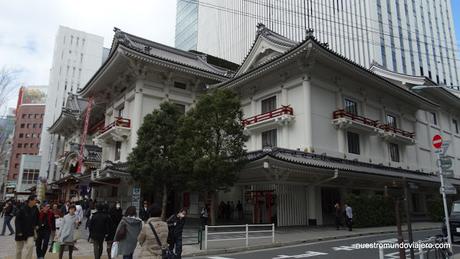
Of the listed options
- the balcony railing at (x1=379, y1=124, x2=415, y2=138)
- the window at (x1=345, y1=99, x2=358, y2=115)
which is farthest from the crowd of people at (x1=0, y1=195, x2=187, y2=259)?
the balcony railing at (x1=379, y1=124, x2=415, y2=138)

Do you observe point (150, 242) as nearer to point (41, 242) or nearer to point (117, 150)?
point (41, 242)

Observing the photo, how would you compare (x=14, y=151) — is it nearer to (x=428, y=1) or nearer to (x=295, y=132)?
(x=295, y=132)

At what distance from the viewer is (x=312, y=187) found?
68.8 ft

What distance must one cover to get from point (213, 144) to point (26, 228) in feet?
30.9

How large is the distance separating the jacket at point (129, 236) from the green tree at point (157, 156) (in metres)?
11.2

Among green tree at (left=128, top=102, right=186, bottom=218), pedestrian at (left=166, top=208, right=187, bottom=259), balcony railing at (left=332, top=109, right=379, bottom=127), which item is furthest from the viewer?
balcony railing at (left=332, top=109, right=379, bottom=127)

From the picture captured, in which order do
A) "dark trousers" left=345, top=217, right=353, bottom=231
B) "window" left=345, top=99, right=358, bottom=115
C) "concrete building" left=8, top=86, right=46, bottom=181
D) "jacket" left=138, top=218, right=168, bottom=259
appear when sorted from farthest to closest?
"concrete building" left=8, top=86, right=46, bottom=181 → "window" left=345, top=99, right=358, bottom=115 → "dark trousers" left=345, top=217, right=353, bottom=231 → "jacket" left=138, top=218, right=168, bottom=259

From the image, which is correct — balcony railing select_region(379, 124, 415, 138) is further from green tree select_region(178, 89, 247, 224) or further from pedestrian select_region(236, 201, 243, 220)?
green tree select_region(178, 89, 247, 224)

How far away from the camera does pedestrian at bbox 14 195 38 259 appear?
8672 mm

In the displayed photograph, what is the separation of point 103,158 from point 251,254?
23.0 m

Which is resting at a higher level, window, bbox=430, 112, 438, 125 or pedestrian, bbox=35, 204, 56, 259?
window, bbox=430, 112, 438, 125

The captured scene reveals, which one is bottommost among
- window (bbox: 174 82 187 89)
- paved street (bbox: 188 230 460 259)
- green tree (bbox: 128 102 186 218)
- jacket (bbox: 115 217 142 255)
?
paved street (bbox: 188 230 460 259)

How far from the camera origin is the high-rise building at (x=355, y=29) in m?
59.8

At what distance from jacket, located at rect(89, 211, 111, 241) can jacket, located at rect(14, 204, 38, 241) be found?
57.5 inches
